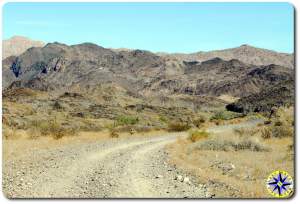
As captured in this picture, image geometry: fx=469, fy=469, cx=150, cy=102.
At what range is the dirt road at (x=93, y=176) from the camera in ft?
38.3

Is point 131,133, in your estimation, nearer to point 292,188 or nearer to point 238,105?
point 292,188

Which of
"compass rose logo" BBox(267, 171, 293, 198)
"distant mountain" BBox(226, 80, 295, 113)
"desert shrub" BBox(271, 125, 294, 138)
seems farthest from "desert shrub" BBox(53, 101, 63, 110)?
"compass rose logo" BBox(267, 171, 293, 198)

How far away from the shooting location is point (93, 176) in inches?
563

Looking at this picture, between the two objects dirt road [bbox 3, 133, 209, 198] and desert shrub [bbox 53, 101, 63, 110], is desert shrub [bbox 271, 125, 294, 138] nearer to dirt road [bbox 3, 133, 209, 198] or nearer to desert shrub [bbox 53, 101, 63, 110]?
dirt road [bbox 3, 133, 209, 198]

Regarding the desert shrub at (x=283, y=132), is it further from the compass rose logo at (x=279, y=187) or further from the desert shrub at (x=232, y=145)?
the compass rose logo at (x=279, y=187)

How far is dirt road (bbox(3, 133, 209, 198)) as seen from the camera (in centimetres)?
1167

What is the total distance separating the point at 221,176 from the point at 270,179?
314 centimetres

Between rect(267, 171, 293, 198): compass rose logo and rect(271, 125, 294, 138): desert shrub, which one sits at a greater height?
rect(267, 171, 293, 198): compass rose logo

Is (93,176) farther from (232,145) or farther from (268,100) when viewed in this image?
(268,100)

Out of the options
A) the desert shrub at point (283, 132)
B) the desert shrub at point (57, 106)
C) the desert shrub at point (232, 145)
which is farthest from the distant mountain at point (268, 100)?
the desert shrub at point (232, 145)

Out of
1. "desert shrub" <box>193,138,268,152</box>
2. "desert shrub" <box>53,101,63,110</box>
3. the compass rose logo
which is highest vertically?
the compass rose logo

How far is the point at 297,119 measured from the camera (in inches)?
458

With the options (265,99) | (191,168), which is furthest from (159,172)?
(265,99)

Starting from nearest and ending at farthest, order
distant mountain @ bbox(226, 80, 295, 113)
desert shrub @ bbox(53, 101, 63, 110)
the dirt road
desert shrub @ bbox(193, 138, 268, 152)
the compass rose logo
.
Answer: the compass rose logo, the dirt road, desert shrub @ bbox(193, 138, 268, 152), desert shrub @ bbox(53, 101, 63, 110), distant mountain @ bbox(226, 80, 295, 113)
